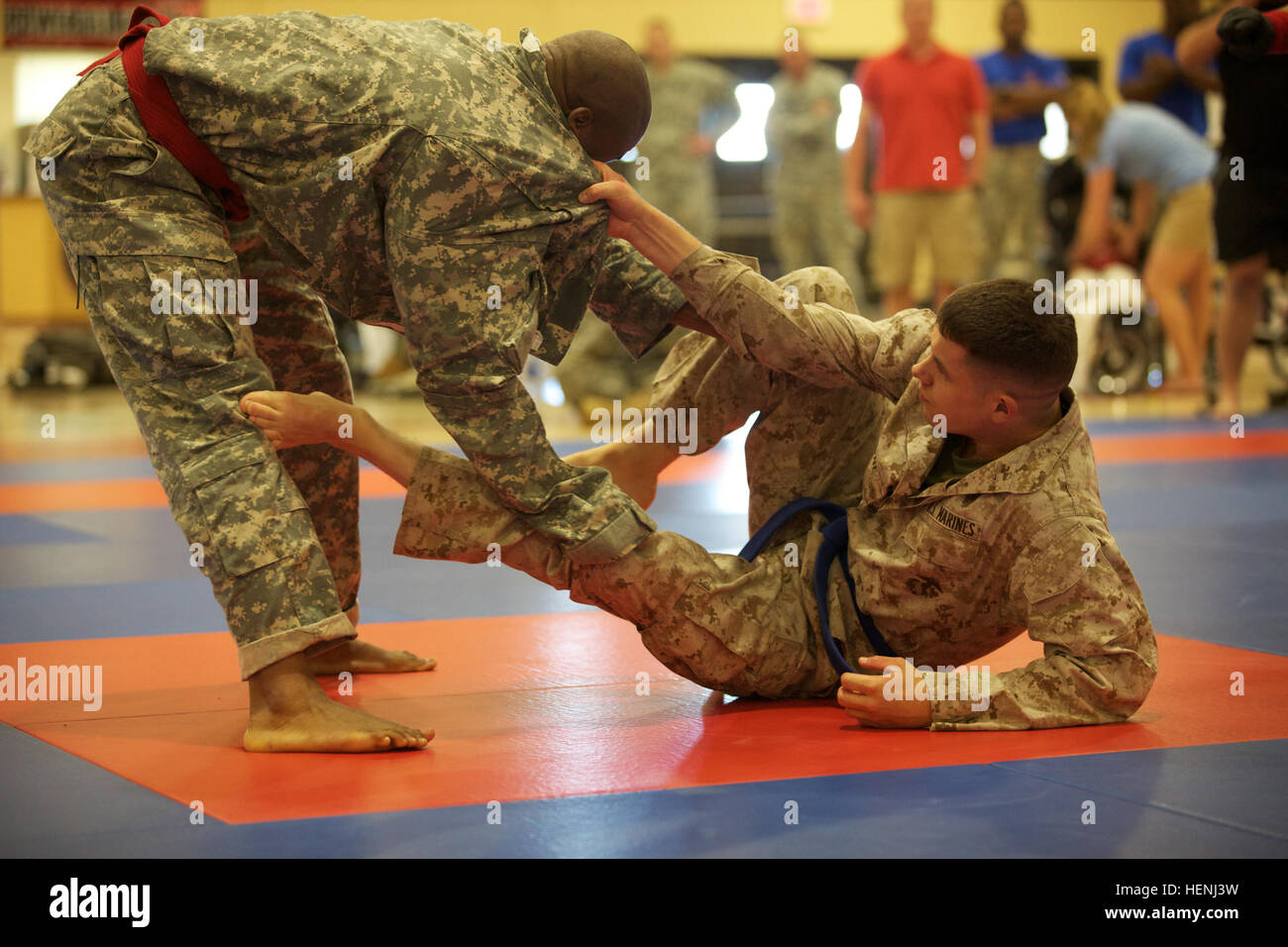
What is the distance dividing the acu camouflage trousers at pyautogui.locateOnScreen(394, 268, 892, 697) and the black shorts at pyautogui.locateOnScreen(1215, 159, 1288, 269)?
4.84 meters

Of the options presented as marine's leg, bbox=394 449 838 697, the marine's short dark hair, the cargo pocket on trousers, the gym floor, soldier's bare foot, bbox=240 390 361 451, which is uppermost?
the marine's short dark hair

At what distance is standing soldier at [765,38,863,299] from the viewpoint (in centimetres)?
1071

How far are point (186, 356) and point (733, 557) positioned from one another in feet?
3.33

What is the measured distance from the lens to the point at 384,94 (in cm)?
233

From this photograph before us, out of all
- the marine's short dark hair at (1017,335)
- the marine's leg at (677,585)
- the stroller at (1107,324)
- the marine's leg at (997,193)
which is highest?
the marine's leg at (997,193)

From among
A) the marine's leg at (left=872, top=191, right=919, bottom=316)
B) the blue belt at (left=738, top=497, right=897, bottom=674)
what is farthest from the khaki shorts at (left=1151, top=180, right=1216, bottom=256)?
the blue belt at (left=738, top=497, right=897, bottom=674)

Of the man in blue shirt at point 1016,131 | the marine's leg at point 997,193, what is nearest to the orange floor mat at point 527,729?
the man in blue shirt at point 1016,131

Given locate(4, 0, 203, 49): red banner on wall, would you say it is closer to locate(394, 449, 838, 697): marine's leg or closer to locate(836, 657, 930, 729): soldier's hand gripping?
locate(394, 449, 838, 697): marine's leg

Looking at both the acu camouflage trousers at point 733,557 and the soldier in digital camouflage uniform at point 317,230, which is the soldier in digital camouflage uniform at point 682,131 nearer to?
the acu camouflage trousers at point 733,557

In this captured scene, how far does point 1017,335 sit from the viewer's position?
2396 millimetres

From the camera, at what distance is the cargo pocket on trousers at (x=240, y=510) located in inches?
91.4

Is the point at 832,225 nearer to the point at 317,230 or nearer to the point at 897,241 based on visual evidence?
the point at 897,241

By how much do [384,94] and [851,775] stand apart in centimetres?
128
